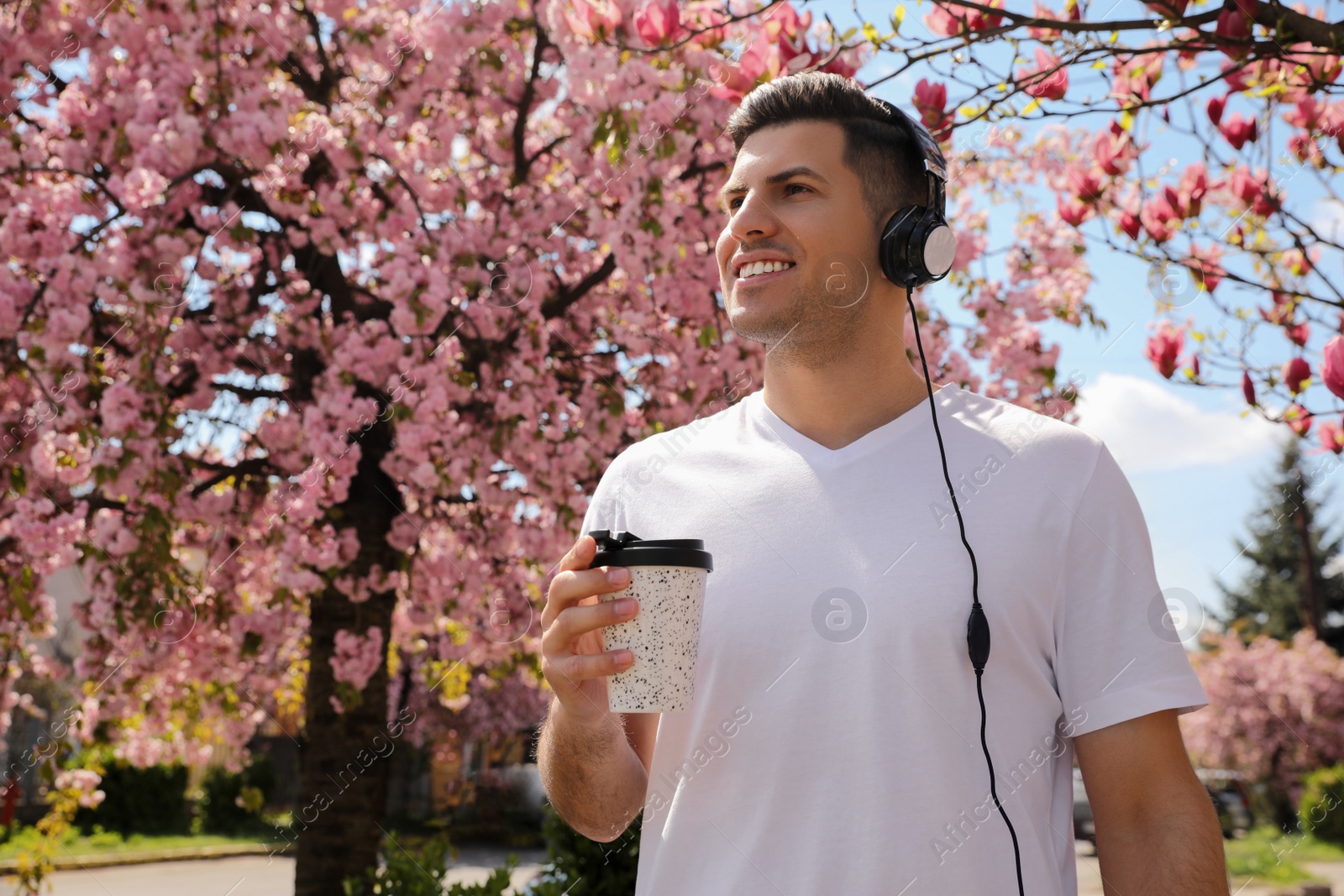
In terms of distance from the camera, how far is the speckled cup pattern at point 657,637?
60.1 inches

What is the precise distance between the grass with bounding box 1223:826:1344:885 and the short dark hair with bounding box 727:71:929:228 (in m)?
11.7

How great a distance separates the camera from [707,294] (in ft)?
19.7

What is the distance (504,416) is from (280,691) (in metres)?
4.98

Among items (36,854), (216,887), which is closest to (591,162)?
(36,854)

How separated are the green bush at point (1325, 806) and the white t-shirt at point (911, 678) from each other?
17233 millimetres

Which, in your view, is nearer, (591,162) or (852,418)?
(852,418)

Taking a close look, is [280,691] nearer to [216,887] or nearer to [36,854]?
[36,854]

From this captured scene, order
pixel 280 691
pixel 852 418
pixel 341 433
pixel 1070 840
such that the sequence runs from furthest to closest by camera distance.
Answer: pixel 280 691
pixel 341 433
pixel 852 418
pixel 1070 840

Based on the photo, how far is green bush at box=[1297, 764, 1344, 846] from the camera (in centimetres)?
1606

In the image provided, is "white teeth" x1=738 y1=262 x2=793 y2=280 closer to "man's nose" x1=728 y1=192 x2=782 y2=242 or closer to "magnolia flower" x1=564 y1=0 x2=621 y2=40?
"man's nose" x1=728 y1=192 x2=782 y2=242

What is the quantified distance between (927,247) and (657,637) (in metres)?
1.04

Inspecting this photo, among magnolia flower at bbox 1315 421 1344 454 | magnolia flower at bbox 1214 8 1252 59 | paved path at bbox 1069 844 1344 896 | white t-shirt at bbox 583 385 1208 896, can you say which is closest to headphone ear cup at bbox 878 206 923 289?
white t-shirt at bbox 583 385 1208 896

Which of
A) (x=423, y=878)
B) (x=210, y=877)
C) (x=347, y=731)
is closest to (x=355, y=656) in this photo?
(x=347, y=731)

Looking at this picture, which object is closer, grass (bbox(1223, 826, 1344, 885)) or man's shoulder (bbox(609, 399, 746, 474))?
man's shoulder (bbox(609, 399, 746, 474))
